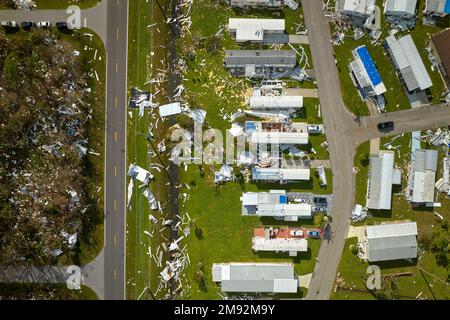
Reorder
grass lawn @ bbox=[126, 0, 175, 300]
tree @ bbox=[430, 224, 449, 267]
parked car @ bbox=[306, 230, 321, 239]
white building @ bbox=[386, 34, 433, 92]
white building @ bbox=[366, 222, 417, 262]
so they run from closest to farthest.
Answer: tree @ bbox=[430, 224, 449, 267] → white building @ bbox=[386, 34, 433, 92] → white building @ bbox=[366, 222, 417, 262] → parked car @ bbox=[306, 230, 321, 239] → grass lawn @ bbox=[126, 0, 175, 300]

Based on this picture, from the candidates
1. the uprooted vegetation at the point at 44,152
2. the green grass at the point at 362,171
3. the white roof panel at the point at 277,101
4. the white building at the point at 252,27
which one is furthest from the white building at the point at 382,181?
the uprooted vegetation at the point at 44,152

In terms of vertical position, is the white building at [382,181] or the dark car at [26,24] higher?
the dark car at [26,24]

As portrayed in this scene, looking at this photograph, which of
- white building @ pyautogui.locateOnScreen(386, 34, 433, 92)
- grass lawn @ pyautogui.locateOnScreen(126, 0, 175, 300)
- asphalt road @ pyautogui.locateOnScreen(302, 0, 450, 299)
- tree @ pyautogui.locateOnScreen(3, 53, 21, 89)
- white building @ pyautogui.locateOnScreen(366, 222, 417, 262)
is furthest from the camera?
asphalt road @ pyautogui.locateOnScreen(302, 0, 450, 299)

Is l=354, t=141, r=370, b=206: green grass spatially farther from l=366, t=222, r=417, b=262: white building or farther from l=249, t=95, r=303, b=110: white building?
l=249, t=95, r=303, b=110: white building

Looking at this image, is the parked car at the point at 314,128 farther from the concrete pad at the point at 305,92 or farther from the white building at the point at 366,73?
the white building at the point at 366,73

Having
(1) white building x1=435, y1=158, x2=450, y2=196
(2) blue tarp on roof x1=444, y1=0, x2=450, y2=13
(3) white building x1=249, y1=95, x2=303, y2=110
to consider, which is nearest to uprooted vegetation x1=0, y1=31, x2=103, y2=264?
(3) white building x1=249, y1=95, x2=303, y2=110
